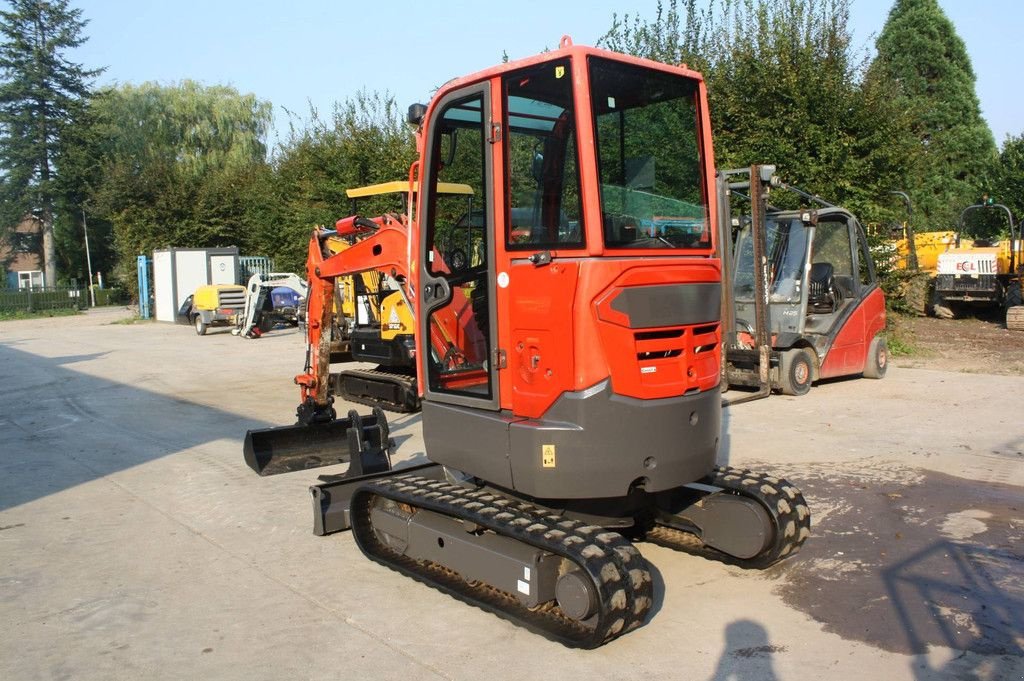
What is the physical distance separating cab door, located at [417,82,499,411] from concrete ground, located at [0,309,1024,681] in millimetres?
1245

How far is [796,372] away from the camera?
449 inches

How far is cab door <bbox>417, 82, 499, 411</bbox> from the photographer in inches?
189

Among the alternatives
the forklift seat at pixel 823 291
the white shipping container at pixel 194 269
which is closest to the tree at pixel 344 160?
the white shipping container at pixel 194 269

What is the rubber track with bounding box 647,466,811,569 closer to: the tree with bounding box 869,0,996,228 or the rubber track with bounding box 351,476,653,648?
the rubber track with bounding box 351,476,653,648

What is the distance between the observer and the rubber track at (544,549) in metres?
4.06

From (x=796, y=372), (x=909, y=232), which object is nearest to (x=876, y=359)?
(x=796, y=372)

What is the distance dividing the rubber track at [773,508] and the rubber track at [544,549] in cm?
104

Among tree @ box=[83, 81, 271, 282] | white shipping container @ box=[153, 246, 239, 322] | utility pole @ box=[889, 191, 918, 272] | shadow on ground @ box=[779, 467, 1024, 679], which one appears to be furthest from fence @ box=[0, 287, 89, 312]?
shadow on ground @ box=[779, 467, 1024, 679]

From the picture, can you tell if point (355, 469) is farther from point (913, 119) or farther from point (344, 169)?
point (344, 169)

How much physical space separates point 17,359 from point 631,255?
17326 millimetres

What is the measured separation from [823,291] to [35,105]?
1857 inches

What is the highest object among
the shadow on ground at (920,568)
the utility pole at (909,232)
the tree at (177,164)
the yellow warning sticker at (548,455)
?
the tree at (177,164)

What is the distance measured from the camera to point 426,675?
158 inches

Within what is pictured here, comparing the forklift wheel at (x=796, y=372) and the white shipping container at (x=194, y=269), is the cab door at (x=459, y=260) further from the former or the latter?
the white shipping container at (x=194, y=269)
